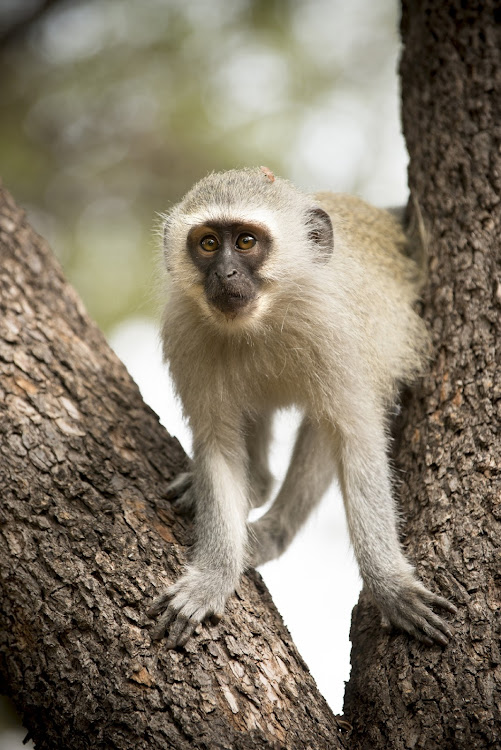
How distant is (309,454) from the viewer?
461 cm

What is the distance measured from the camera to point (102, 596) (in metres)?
3.13

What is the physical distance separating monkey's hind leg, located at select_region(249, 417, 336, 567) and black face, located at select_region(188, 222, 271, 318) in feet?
3.75

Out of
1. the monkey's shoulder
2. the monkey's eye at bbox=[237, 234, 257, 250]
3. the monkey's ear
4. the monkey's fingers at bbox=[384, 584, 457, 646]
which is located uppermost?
the monkey's shoulder

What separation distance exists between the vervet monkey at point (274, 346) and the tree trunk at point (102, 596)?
24 centimetres

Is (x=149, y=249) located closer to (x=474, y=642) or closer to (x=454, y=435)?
(x=454, y=435)

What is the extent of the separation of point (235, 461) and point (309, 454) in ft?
2.31

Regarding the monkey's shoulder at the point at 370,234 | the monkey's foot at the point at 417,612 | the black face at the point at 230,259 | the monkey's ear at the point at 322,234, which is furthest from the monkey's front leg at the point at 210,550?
the monkey's shoulder at the point at 370,234

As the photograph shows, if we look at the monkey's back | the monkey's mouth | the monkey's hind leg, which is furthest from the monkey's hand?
the monkey's back

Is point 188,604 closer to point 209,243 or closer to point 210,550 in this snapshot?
point 210,550

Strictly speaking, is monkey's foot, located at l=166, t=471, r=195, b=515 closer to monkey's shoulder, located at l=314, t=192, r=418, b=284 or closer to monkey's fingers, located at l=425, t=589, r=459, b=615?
monkey's fingers, located at l=425, t=589, r=459, b=615

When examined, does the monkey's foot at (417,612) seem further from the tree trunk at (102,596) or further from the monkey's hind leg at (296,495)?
the monkey's hind leg at (296,495)

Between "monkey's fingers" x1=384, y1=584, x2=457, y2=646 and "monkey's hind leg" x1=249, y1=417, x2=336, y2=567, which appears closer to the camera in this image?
"monkey's fingers" x1=384, y1=584, x2=457, y2=646

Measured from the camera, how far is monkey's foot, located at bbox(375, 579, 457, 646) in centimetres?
312

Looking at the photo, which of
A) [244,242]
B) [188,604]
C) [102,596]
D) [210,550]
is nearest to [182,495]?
[210,550]
